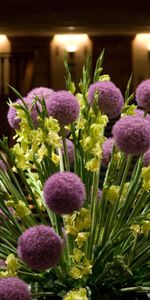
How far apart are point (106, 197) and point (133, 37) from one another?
306 inches

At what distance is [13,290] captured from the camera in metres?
0.59

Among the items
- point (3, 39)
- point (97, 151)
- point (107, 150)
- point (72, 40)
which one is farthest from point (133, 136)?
point (3, 39)

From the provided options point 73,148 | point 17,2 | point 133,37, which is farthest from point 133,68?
point 73,148

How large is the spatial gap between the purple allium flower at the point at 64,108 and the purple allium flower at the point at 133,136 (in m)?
0.06

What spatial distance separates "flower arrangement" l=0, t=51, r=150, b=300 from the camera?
2.13ft

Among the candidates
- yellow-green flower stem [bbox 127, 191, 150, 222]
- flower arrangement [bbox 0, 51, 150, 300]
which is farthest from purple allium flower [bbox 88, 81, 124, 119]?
yellow-green flower stem [bbox 127, 191, 150, 222]

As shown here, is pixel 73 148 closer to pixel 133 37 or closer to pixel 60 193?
pixel 60 193

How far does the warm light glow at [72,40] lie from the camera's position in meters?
8.24

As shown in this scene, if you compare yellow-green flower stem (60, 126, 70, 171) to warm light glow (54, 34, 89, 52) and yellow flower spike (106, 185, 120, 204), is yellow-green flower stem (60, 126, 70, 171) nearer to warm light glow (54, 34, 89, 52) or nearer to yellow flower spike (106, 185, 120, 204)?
yellow flower spike (106, 185, 120, 204)

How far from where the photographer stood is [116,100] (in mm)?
714

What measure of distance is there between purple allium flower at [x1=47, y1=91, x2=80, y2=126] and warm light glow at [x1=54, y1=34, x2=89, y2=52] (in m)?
7.63

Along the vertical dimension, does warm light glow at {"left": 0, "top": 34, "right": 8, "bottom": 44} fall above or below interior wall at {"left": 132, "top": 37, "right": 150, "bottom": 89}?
above

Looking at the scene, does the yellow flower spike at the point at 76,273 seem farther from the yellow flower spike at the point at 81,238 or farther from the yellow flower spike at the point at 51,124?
the yellow flower spike at the point at 51,124

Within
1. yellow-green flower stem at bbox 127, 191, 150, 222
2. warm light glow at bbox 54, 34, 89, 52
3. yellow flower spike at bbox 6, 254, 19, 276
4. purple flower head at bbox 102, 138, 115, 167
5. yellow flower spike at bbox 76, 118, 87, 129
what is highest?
warm light glow at bbox 54, 34, 89, 52
